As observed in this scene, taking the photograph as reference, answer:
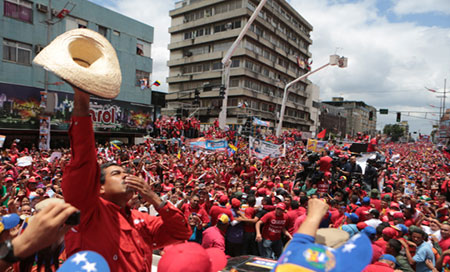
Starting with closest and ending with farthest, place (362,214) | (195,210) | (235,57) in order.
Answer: (195,210) < (362,214) < (235,57)

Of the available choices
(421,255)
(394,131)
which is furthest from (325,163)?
(394,131)

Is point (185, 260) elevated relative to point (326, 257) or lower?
lower

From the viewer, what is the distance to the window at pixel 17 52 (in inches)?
840

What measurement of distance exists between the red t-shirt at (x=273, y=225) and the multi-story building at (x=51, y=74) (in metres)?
16.7

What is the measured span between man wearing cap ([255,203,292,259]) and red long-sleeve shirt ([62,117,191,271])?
3.72 meters

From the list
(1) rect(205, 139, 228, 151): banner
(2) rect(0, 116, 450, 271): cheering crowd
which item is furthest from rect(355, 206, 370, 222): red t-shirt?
(1) rect(205, 139, 228, 151): banner

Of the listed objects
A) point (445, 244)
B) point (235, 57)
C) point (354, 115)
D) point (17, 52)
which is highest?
point (235, 57)

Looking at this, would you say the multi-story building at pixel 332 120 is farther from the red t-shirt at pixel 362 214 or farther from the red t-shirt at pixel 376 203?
the red t-shirt at pixel 362 214

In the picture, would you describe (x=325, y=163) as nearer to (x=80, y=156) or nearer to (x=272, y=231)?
(x=272, y=231)

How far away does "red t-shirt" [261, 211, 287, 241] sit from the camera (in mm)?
5657

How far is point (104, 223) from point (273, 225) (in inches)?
170

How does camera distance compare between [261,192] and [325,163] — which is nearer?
[261,192]

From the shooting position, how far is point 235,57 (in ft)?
157

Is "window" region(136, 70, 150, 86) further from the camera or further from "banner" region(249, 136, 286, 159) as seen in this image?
the camera
